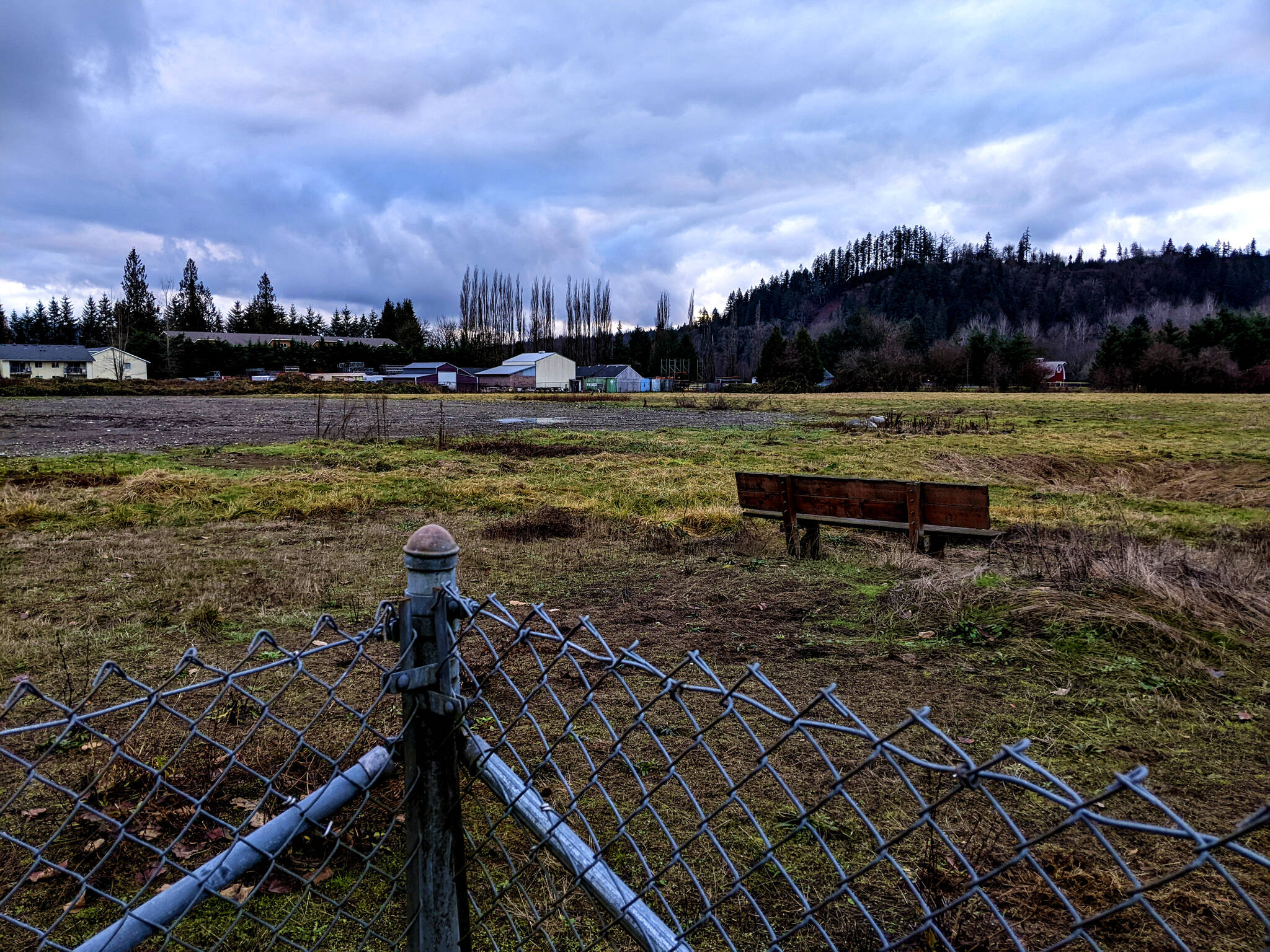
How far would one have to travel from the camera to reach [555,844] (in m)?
1.94

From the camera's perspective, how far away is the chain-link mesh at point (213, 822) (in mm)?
1913

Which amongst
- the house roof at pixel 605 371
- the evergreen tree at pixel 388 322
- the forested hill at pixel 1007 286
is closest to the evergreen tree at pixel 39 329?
the evergreen tree at pixel 388 322

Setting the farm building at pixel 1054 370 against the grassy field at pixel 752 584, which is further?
the farm building at pixel 1054 370

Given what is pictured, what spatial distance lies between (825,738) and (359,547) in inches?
256

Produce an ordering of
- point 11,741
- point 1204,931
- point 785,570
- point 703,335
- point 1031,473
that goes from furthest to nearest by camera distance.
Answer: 1. point 703,335
2. point 1031,473
3. point 785,570
4. point 11,741
5. point 1204,931

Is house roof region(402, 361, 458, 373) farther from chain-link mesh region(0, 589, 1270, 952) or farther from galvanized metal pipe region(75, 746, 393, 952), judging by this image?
galvanized metal pipe region(75, 746, 393, 952)

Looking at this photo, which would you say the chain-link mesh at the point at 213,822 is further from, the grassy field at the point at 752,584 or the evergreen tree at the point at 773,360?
the evergreen tree at the point at 773,360

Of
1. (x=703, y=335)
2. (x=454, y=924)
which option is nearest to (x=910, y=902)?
(x=454, y=924)

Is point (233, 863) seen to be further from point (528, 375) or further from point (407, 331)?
point (407, 331)

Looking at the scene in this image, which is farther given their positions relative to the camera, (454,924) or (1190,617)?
(1190,617)

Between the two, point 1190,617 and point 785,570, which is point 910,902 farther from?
point 785,570

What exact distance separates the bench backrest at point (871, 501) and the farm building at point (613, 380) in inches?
3218

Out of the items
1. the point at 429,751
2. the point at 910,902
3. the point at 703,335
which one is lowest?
the point at 910,902

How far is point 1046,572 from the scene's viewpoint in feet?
23.0
